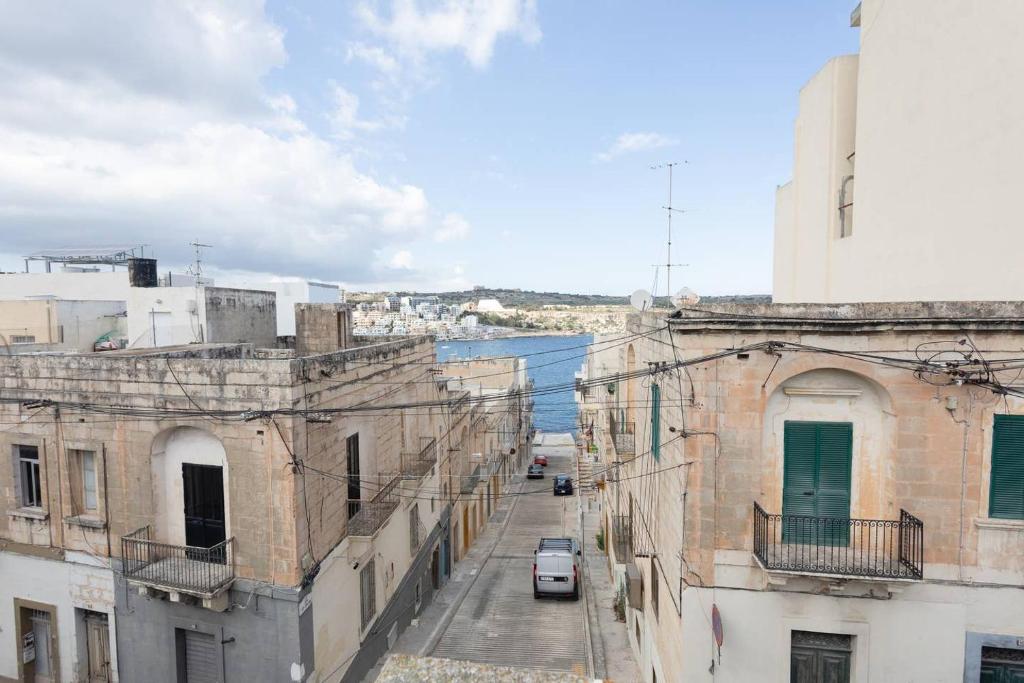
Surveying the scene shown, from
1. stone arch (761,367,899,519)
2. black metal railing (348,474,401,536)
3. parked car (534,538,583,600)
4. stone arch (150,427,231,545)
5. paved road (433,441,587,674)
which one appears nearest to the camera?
stone arch (761,367,899,519)

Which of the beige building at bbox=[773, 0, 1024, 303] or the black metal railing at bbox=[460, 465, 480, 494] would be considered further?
the black metal railing at bbox=[460, 465, 480, 494]

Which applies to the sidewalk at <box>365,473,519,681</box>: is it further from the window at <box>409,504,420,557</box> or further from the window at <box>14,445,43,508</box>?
the window at <box>14,445,43,508</box>

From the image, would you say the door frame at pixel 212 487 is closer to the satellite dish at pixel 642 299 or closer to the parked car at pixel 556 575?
the satellite dish at pixel 642 299

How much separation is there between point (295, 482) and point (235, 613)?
345 centimetres

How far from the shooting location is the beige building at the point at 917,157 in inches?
450

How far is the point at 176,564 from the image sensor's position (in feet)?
41.5

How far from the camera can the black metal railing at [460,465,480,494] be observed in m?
29.6

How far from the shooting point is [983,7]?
1189 cm

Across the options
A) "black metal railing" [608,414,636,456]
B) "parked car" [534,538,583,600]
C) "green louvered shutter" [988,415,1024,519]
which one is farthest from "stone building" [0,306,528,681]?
"green louvered shutter" [988,415,1024,519]

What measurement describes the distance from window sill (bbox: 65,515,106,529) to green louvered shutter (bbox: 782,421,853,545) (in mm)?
15603

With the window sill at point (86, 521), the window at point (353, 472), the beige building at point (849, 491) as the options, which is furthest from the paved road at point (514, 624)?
the window sill at point (86, 521)

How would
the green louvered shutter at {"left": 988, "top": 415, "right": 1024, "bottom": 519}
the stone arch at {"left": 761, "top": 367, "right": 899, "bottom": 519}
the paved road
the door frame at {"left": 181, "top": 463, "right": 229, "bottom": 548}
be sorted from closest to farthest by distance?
the green louvered shutter at {"left": 988, "top": 415, "right": 1024, "bottom": 519}
the stone arch at {"left": 761, "top": 367, "right": 899, "bottom": 519}
the door frame at {"left": 181, "top": 463, "right": 229, "bottom": 548}
the paved road

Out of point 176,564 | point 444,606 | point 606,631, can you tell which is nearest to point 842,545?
point 606,631

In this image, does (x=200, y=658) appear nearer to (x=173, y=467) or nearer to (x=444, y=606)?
(x=173, y=467)
